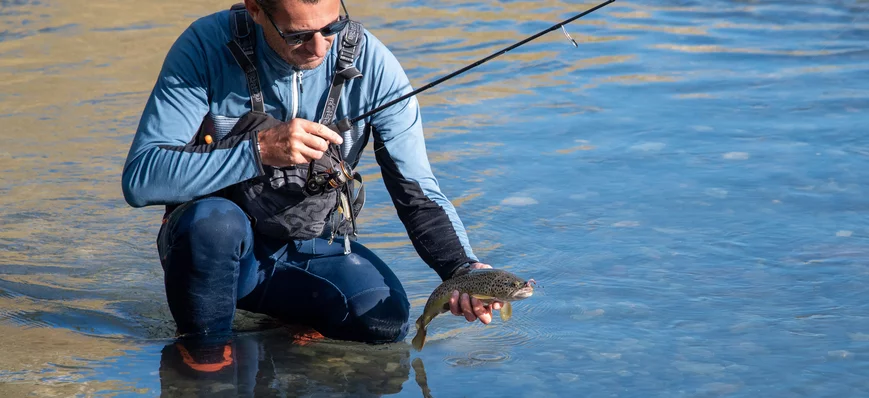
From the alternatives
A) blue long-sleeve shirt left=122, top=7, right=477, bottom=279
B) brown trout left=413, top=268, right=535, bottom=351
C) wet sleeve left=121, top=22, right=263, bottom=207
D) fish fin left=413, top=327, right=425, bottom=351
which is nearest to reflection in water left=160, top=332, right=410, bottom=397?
fish fin left=413, top=327, right=425, bottom=351

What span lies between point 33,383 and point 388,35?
7851 millimetres

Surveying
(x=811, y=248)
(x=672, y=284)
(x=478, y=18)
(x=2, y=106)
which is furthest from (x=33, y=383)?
(x=478, y=18)

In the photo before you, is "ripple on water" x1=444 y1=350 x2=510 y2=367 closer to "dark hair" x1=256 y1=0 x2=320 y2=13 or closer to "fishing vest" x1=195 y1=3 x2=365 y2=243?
"fishing vest" x1=195 y1=3 x2=365 y2=243

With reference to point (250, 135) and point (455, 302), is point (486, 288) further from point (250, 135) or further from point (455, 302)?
point (250, 135)

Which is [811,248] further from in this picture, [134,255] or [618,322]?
[134,255]

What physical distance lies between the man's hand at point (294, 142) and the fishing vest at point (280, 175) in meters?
0.20

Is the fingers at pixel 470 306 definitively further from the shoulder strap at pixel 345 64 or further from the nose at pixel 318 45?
the nose at pixel 318 45

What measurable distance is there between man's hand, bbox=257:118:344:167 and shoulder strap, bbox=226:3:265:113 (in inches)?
10.4

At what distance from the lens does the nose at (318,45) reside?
12.0 feet

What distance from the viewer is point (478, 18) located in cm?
1205

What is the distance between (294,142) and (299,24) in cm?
40

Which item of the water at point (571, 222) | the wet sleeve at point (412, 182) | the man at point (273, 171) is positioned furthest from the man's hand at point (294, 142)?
the water at point (571, 222)

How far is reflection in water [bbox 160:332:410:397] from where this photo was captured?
3904 millimetres

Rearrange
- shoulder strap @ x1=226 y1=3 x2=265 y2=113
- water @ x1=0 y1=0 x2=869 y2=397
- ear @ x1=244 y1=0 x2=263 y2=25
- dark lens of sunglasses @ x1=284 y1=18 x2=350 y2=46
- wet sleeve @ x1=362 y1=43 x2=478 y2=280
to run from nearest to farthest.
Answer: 1. dark lens of sunglasses @ x1=284 y1=18 x2=350 y2=46
2. ear @ x1=244 y1=0 x2=263 y2=25
3. shoulder strap @ x1=226 y1=3 x2=265 y2=113
4. wet sleeve @ x1=362 y1=43 x2=478 y2=280
5. water @ x1=0 y1=0 x2=869 y2=397
